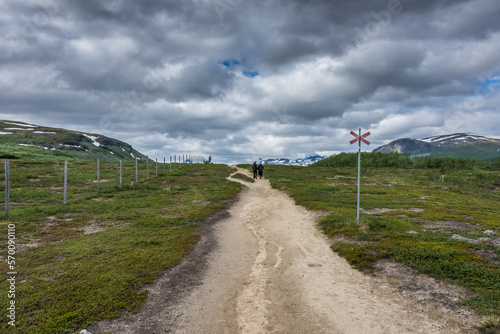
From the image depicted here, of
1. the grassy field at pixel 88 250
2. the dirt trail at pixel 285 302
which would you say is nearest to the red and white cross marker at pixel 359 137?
the dirt trail at pixel 285 302

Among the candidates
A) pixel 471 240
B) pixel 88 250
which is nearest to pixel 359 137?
pixel 471 240

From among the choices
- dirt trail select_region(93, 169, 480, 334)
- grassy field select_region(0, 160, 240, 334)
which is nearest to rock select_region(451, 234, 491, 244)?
dirt trail select_region(93, 169, 480, 334)

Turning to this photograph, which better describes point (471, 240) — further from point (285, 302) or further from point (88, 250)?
point (88, 250)

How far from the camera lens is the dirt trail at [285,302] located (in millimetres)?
6938

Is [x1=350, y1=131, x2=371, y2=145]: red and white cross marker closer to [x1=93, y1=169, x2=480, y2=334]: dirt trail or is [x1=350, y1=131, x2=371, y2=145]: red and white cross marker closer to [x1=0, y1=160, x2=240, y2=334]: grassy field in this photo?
[x1=93, y1=169, x2=480, y2=334]: dirt trail

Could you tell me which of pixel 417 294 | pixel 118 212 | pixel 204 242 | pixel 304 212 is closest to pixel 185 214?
pixel 118 212

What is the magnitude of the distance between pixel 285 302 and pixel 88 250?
28.2 ft

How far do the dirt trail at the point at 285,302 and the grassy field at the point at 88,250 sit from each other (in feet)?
3.68

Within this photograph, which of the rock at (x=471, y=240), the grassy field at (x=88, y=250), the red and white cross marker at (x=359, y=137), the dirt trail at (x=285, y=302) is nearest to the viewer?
the dirt trail at (x=285, y=302)

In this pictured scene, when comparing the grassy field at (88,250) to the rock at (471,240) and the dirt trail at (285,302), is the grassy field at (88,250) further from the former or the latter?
the rock at (471,240)

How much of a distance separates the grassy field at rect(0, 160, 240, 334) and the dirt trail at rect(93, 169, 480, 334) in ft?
3.68

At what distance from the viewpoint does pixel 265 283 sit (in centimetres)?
962

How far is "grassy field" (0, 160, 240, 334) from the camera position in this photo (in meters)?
7.27

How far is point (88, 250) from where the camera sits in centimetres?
1155
